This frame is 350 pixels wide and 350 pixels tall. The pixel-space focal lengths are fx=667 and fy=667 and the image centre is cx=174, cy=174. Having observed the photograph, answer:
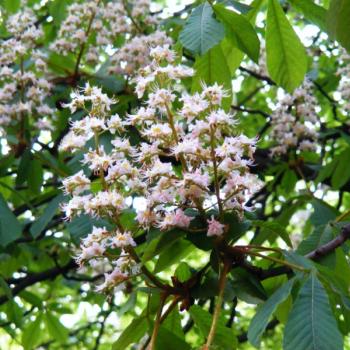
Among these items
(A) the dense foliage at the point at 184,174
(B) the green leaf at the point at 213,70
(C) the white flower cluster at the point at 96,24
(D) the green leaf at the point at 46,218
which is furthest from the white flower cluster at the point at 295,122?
(B) the green leaf at the point at 213,70

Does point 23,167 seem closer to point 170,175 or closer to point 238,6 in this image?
point 238,6

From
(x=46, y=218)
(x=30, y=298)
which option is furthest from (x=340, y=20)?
(x=30, y=298)

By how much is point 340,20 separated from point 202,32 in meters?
0.32

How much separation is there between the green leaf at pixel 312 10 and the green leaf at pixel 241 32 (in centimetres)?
31

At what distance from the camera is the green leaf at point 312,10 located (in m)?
1.91

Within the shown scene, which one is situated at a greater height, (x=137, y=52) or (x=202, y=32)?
(x=137, y=52)

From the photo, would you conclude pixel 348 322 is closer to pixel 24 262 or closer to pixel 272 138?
pixel 272 138

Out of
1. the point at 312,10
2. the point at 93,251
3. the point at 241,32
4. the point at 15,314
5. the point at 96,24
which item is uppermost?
the point at 96,24

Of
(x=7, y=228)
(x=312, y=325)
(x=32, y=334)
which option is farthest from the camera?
(x=32, y=334)

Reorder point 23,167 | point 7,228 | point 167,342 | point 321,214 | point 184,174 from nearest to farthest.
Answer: point 184,174, point 167,342, point 7,228, point 321,214, point 23,167

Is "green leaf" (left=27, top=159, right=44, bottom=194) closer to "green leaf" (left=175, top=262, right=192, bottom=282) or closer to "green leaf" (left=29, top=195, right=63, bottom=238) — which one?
"green leaf" (left=29, top=195, right=63, bottom=238)

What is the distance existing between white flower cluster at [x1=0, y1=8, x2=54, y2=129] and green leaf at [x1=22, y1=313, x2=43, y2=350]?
111 centimetres

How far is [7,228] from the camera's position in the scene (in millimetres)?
2141

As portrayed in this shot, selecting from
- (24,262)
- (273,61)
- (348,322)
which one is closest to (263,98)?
(24,262)
